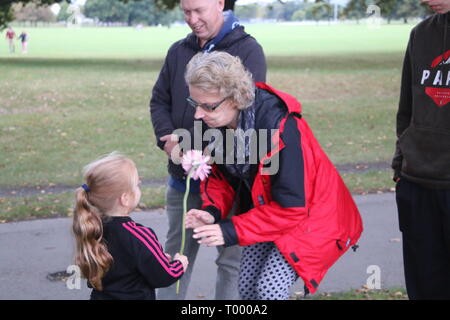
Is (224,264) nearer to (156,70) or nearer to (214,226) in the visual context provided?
(214,226)

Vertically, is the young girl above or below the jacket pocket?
below

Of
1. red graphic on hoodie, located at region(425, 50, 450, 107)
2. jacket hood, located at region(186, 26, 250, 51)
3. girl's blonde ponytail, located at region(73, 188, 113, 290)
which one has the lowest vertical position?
girl's blonde ponytail, located at region(73, 188, 113, 290)

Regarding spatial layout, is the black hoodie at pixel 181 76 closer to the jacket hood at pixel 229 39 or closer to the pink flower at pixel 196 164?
the jacket hood at pixel 229 39

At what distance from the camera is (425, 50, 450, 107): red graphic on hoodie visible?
3.44 meters

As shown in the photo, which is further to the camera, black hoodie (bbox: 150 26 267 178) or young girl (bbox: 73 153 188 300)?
black hoodie (bbox: 150 26 267 178)

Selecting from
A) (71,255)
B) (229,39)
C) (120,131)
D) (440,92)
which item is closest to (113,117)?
(120,131)

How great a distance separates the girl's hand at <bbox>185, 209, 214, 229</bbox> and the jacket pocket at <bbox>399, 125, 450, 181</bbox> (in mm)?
1123

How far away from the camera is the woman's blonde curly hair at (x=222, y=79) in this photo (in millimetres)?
3014

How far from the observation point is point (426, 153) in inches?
139

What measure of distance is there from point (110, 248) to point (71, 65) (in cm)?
2118
